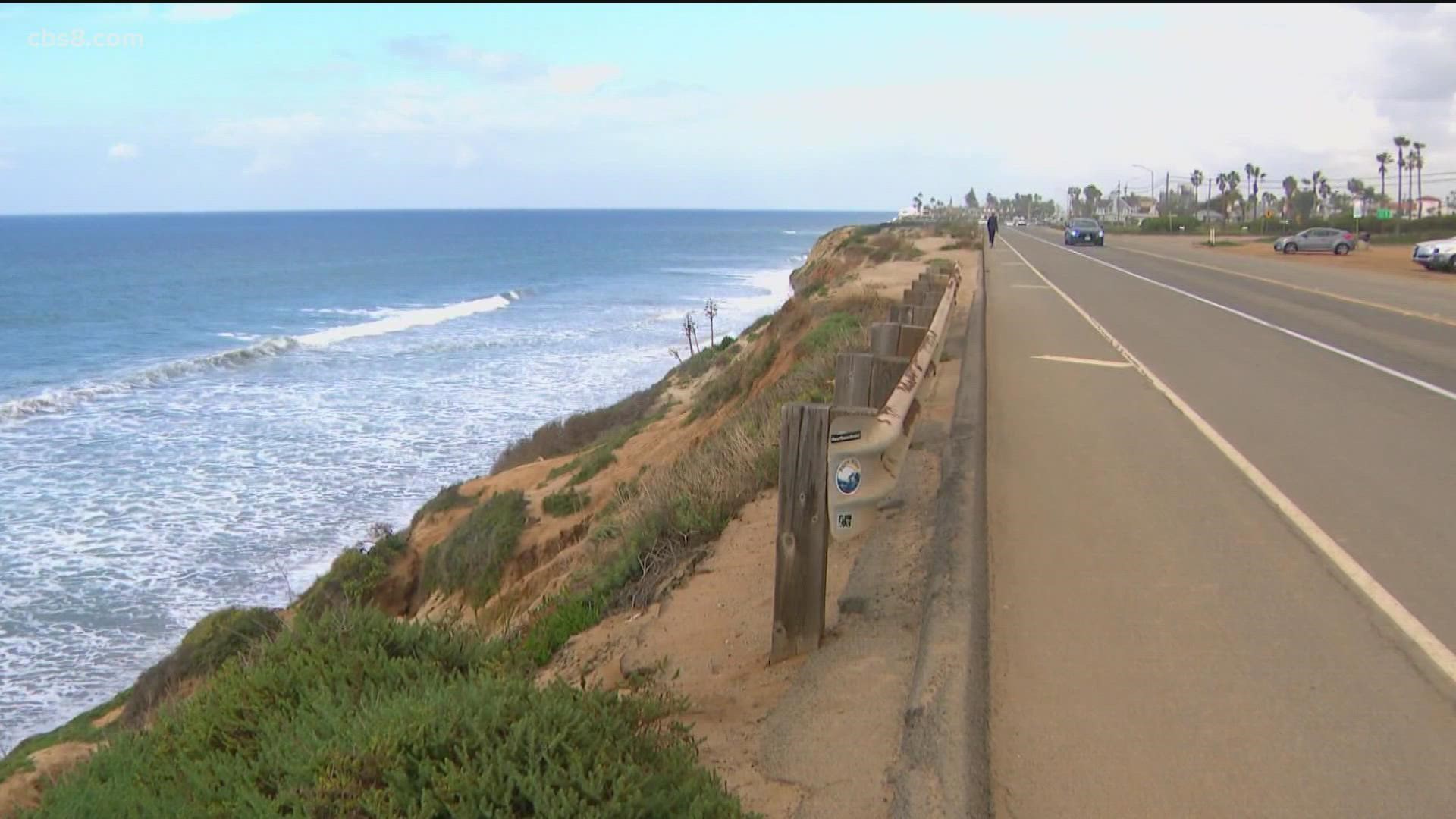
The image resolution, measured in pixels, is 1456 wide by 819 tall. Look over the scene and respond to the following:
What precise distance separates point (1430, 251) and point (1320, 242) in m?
15.6

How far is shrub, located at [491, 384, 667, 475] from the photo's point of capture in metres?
22.7

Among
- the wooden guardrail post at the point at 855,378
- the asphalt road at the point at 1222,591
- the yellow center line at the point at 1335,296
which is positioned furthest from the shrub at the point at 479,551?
the yellow center line at the point at 1335,296

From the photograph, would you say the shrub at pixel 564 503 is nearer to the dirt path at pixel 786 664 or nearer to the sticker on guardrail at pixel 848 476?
the dirt path at pixel 786 664

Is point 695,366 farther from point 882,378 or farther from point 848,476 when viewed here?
point 848,476

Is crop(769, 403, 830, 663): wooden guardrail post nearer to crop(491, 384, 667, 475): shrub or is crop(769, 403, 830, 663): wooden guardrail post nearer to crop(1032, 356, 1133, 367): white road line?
crop(1032, 356, 1133, 367): white road line

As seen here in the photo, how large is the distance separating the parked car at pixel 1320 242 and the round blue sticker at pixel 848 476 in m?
51.5

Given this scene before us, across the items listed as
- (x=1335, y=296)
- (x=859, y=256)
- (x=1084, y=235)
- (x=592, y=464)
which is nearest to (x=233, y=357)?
(x=859, y=256)

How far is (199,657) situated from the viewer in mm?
11992

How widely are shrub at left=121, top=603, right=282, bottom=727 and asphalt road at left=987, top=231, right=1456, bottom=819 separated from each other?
7.51 meters

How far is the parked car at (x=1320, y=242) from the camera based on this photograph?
50.0 m

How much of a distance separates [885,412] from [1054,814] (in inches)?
67.7

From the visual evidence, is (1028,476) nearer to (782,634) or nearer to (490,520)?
(782,634)

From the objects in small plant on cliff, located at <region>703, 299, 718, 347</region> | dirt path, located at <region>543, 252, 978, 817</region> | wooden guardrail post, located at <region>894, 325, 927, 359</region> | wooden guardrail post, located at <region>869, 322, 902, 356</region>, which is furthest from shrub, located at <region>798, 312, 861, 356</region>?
small plant on cliff, located at <region>703, 299, 718, 347</region>

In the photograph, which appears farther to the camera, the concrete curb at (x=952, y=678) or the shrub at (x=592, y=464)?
the shrub at (x=592, y=464)
